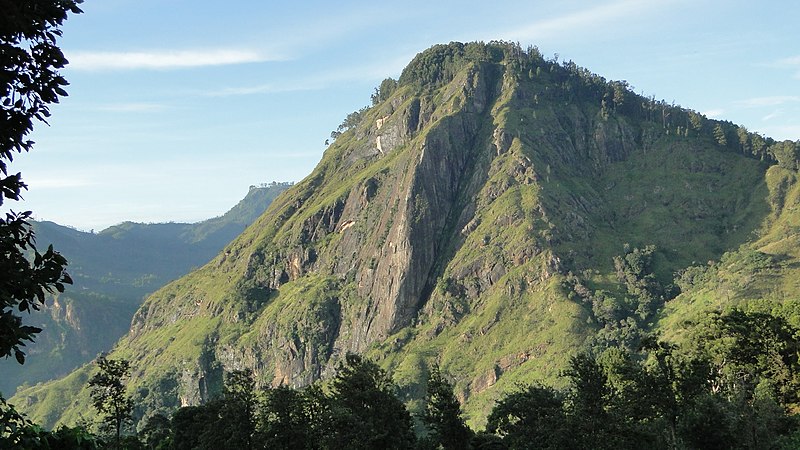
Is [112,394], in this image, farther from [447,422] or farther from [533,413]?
[533,413]

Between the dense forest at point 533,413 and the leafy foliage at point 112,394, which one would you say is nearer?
the leafy foliage at point 112,394

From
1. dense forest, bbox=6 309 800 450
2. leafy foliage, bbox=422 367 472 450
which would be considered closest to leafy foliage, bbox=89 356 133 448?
dense forest, bbox=6 309 800 450

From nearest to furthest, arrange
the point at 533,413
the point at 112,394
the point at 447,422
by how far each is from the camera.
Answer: the point at 112,394, the point at 447,422, the point at 533,413

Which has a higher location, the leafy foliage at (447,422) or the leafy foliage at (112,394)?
the leafy foliage at (112,394)

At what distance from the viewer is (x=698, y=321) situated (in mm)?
99188

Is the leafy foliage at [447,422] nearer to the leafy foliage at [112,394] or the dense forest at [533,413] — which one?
the dense forest at [533,413]

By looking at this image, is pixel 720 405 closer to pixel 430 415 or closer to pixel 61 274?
pixel 430 415

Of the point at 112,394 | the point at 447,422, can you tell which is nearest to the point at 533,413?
the point at 447,422

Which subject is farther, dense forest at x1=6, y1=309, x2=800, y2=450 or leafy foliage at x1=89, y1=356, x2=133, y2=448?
dense forest at x1=6, y1=309, x2=800, y2=450

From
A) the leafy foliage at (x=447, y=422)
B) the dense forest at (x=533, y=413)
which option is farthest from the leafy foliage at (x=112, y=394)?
the leafy foliage at (x=447, y=422)

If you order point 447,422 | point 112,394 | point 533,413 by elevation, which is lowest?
point 447,422

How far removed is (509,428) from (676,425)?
2027 centimetres

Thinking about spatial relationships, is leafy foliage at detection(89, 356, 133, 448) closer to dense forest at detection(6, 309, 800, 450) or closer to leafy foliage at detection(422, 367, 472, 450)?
dense forest at detection(6, 309, 800, 450)

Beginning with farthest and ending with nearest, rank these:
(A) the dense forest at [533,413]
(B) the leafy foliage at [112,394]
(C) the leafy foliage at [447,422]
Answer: (C) the leafy foliage at [447,422]
(A) the dense forest at [533,413]
(B) the leafy foliage at [112,394]
